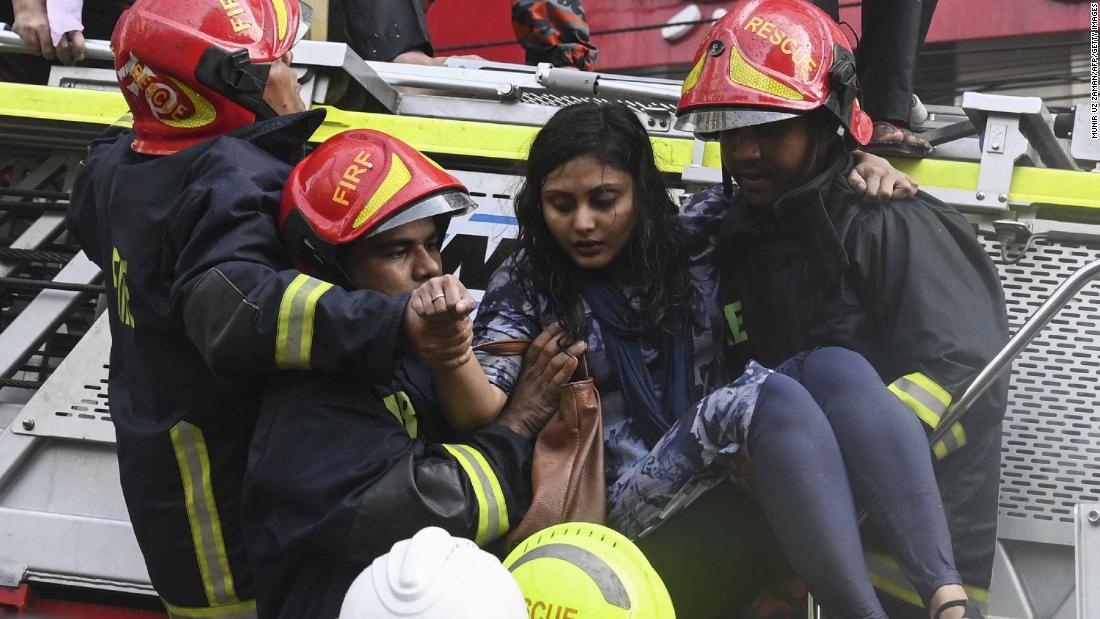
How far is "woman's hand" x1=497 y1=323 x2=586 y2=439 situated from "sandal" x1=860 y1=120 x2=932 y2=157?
3.20 ft

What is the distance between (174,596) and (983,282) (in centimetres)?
187

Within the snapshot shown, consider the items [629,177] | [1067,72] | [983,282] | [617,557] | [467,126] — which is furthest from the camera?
[1067,72]

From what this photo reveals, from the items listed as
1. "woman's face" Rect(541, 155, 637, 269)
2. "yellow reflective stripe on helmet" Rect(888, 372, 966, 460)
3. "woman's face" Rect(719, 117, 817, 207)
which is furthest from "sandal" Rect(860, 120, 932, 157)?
"yellow reflective stripe on helmet" Rect(888, 372, 966, 460)

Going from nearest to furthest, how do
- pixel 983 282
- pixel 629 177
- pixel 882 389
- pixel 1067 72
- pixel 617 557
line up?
pixel 617 557, pixel 882 389, pixel 983 282, pixel 629 177, pixel 1067 72

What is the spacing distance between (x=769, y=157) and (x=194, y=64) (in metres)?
1.30

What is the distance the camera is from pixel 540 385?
312 centimetres

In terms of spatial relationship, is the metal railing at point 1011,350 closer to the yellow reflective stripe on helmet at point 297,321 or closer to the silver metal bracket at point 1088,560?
the silver metal bracket at point 1088,560

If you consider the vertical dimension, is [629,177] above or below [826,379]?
above

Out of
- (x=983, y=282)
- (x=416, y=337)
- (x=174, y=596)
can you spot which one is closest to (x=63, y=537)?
(x=174, y=596)

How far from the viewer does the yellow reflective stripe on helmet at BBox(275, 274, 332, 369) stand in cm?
272

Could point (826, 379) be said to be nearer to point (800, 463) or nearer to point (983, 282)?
point (800, 463)

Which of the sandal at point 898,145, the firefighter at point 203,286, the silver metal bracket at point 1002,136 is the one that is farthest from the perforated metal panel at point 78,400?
the silver metal bracket at point 1002,136

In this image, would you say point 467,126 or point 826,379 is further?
point 467,126

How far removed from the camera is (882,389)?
9.36 ft
